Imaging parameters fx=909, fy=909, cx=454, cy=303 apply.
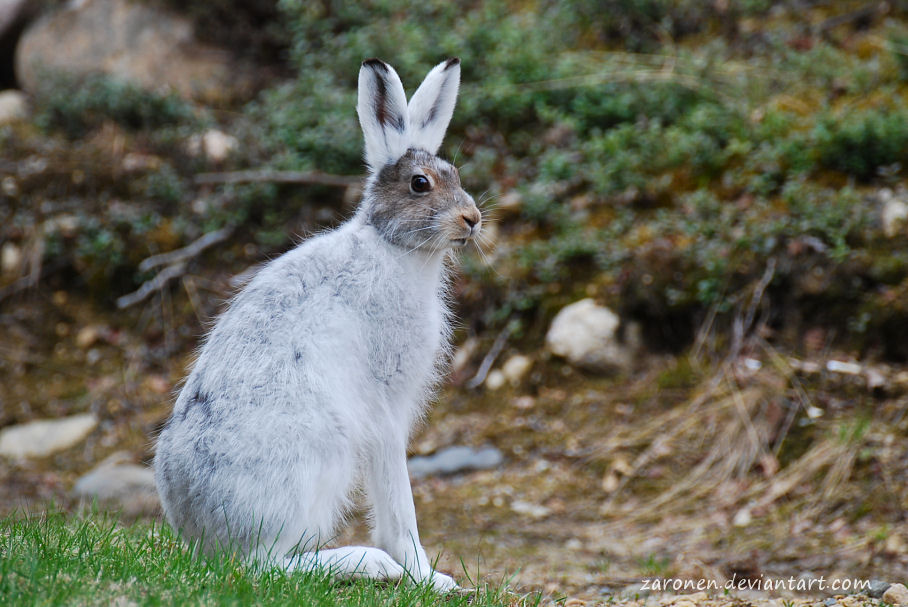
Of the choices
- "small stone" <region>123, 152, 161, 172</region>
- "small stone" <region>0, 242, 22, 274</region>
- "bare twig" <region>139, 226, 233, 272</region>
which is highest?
"small stone" <region>123, 152, 161, 172</region>

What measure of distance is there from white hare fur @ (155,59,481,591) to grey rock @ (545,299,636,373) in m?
3.30

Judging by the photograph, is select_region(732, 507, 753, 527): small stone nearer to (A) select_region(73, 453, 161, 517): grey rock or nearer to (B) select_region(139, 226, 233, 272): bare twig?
(A) select_region(73, 453, 161, 517): grey rock

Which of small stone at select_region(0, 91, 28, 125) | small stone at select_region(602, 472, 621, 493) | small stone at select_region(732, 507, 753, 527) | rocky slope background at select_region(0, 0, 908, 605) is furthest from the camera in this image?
small stone at select_region(0, 91, 28, 125)

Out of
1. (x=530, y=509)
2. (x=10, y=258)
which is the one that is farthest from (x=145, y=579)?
(x=10, y=258)

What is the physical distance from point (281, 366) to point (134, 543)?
4.53 ft

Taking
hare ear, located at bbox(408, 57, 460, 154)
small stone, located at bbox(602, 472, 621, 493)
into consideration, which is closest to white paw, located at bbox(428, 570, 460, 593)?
hare ear, located at bbox(408, 57, 460, 154)

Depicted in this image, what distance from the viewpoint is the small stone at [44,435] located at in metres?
9.34

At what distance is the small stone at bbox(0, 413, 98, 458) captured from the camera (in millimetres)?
9344

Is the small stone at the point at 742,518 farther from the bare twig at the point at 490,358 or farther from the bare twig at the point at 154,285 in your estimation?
the bare twig at the point at 154,285

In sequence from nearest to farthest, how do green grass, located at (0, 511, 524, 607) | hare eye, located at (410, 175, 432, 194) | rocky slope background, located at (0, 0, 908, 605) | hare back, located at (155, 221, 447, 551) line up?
green grass, located at (0, 511, 524, 607) → hare back, located at (155, 221, 447, 551) → hare eye, located at (410, 175, 432, 194) → rocky slope background, located at (0, 0, 908, 605)

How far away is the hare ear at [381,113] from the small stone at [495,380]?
3894 mm

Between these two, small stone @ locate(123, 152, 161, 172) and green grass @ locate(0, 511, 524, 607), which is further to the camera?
small stone @ locate(123, 152, 161, 172)

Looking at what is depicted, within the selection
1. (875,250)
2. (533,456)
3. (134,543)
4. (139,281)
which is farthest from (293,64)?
(134,543)

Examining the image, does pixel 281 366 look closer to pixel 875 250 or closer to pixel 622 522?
pixel 622 522
